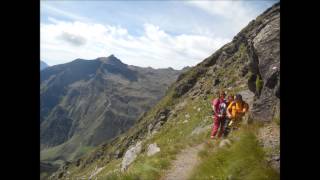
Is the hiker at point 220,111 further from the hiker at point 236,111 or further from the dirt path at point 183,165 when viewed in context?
the dirt path at point 183,165

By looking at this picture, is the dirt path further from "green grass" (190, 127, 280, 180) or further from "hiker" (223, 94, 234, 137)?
"hiker" (223, 94, 234, 137)

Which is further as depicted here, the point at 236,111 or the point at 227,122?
the point at 227,122

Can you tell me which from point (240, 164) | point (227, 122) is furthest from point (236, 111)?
point (240, 164)

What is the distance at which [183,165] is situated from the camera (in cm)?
1938

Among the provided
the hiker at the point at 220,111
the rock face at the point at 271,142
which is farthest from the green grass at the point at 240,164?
the hiker at the point at 220,111

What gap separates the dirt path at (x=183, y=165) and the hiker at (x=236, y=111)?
2.61 meters

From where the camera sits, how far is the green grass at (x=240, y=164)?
14359mm

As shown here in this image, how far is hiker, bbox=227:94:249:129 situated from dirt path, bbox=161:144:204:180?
2612 mm

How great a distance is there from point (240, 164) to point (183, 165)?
4.83 m

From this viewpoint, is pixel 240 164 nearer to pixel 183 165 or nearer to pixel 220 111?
pixel 183 165

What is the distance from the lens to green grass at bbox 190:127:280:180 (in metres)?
14.4
